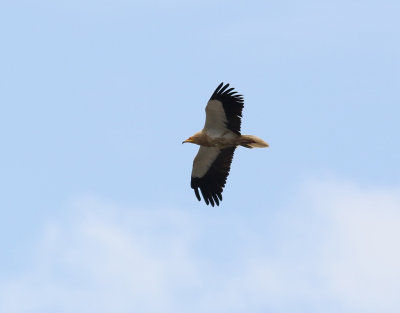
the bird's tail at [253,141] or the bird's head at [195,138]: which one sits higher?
the bird's head at [195,138]

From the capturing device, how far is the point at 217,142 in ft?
108

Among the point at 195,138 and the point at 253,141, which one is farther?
the point at 195,138

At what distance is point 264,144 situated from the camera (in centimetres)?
3275

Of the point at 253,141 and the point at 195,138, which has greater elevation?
the point at 195,138

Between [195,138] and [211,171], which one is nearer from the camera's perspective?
[195,138]

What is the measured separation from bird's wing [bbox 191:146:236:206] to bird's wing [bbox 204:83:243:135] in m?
0.98

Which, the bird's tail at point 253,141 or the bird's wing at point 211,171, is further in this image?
the bird's wing at point 211,171

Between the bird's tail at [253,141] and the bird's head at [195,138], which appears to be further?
the bird's head at [195,138]

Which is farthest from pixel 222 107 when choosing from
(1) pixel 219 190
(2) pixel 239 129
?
(1) pixel 219 190

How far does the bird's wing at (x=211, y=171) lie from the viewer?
33625mm

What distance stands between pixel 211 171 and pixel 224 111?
91.6 inches

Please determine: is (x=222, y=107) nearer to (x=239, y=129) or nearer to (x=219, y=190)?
(x=239, y=129)

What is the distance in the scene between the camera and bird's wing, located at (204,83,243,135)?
3206 centimetres

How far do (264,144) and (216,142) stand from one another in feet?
4.16
